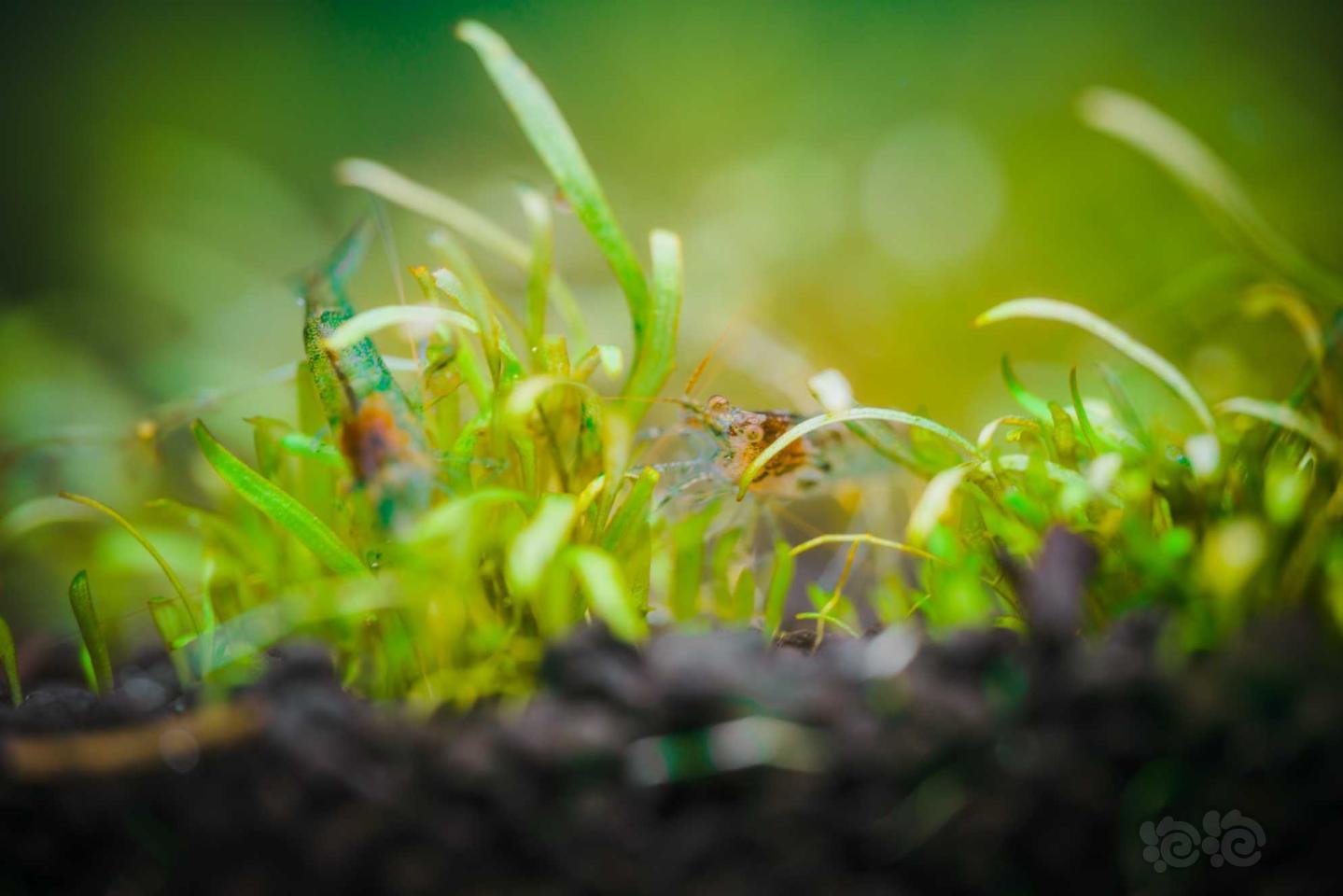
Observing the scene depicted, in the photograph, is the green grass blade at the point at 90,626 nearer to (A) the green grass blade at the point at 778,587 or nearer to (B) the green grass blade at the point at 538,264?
(B) the green grass blade at the point at 538,264

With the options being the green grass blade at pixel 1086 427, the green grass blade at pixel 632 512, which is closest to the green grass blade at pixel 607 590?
the green grass blade at pixel 632 512

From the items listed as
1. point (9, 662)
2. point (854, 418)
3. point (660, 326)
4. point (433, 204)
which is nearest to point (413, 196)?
point (433, 204)

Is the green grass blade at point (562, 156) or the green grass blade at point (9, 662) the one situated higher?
the green grass blade at point (562, 156)

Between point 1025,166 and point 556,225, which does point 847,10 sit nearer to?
point 1025,166

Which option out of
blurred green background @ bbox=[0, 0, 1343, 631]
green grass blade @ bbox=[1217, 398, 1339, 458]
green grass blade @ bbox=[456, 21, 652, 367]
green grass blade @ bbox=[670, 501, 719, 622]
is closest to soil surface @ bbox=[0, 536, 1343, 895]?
green grass blade @ bbox=[1217, 398, 1339, 458]

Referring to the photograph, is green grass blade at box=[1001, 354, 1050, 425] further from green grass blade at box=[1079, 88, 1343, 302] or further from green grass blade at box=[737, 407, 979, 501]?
green grass blade at box=[1079, 88, 1343, 302]

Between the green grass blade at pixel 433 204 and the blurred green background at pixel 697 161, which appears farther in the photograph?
the blurred green background at pixel 697 161

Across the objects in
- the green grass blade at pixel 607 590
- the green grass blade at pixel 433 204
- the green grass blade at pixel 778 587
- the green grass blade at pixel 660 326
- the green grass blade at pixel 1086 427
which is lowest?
the green grass blade at pixel 778 587
